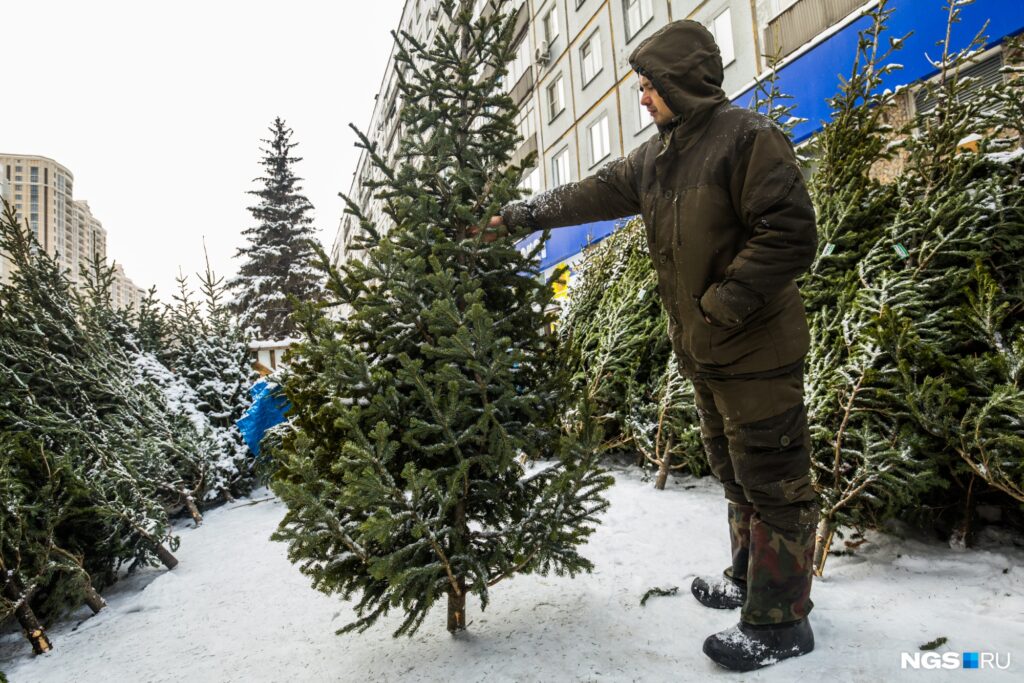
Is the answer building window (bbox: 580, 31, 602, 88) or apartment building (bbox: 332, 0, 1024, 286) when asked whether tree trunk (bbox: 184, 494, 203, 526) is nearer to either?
apartment building (bbox: 332, 0, 1024, 286)

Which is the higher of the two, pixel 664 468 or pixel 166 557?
pixel 664 468

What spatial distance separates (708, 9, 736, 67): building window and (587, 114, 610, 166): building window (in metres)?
5.29

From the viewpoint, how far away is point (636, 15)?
16.6 m

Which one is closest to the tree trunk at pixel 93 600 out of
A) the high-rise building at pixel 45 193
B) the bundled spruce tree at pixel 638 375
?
the bundled spruce tree at pixel 638 375

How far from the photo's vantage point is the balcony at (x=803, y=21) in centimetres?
1018

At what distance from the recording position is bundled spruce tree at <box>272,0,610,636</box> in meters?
2.04

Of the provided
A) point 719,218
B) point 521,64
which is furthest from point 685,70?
point 521,64

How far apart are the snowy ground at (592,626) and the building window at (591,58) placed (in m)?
18.8

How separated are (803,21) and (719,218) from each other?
12.2 metres

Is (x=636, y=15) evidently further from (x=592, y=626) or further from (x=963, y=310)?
(x=592, y=626)

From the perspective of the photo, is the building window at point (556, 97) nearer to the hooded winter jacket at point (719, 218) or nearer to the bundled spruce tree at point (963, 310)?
the bundled spruce tree at point (963, 310)

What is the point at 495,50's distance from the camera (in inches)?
113

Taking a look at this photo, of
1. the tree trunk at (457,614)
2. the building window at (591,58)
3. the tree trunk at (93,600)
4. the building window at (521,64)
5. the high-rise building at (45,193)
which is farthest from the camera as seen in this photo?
the high-rise building at (45,193)

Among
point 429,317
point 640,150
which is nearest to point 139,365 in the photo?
point 429,317
